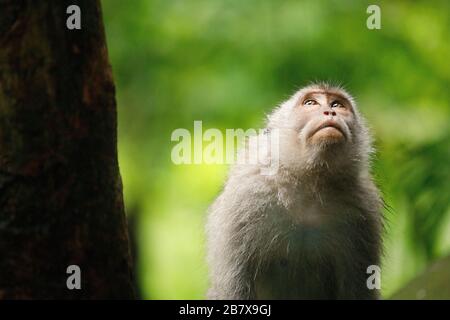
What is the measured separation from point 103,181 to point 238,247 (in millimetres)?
2122

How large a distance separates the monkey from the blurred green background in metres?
2.08

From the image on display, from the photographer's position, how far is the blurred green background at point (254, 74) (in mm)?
8625

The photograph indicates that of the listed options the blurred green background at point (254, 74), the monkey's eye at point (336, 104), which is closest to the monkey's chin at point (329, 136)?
the monkey's eye at point (336, 104)

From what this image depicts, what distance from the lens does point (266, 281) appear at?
6094 mm

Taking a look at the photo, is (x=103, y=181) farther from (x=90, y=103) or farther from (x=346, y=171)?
(x=346, y=171)

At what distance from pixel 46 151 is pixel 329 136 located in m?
2.58

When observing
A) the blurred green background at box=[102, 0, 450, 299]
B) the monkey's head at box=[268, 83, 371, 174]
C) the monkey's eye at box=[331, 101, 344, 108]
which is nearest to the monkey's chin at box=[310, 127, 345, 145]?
the monkey's head at box=[268, 83, 371, 174]

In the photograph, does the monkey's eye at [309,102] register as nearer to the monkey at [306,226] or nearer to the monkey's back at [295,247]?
the monkey at [306,226]

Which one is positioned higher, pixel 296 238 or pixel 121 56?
pixel 121 56

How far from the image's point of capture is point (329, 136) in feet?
19.8

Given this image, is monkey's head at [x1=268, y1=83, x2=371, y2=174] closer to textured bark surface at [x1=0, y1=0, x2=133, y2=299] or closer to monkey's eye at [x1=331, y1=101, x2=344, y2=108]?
monkey's eye at [x1=331, y1=101, x2=344, y2=108]

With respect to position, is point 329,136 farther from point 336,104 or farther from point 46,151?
point 46,151

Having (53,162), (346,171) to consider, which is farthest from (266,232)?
(53,162)

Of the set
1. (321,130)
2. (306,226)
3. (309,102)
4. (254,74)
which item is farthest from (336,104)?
(254,74)
